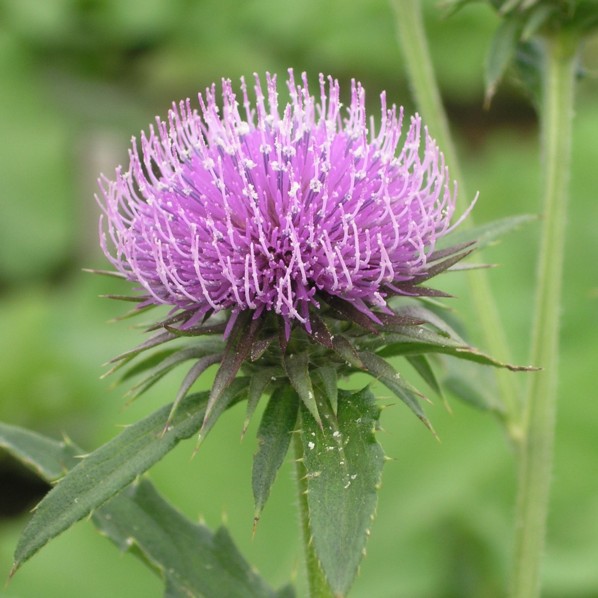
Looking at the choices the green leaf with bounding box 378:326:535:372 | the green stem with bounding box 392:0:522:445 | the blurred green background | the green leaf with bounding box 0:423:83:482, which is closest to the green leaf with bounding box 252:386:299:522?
the green leaf with bounding box 378:326:535:372

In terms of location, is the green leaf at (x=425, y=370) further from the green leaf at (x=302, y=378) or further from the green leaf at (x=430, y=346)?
the green leaf at (x=302, y=378)

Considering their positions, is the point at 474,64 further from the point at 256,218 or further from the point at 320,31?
the point at 256,218

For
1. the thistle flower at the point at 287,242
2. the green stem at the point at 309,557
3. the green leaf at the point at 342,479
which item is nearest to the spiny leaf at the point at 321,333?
the thistle flower at the point at 287,242

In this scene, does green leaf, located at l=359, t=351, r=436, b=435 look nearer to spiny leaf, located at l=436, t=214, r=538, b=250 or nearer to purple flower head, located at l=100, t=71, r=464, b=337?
purple flower head, located at l=100, t=71, r=464, b=337

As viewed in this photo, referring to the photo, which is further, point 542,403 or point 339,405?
point 542,403

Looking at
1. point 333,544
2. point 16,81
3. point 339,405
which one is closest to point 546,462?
point 339,405

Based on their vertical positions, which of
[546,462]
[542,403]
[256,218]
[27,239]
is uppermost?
[27,239]

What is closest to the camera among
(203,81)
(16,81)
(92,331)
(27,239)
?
(92,331)
